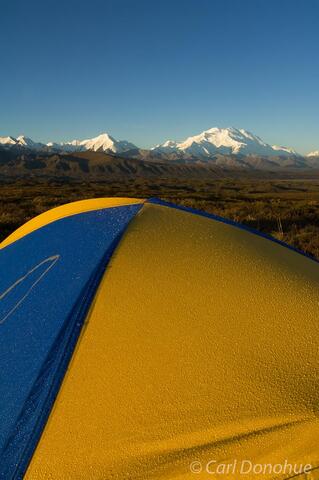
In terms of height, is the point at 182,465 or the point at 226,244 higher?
the point at 226,244

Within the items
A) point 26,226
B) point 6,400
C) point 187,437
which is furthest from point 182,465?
point 26,226

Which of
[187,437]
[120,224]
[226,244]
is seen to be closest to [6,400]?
[187,437]

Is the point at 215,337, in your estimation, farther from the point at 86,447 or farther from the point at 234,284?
the point at 86,447

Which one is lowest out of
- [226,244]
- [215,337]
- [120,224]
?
[215,337]

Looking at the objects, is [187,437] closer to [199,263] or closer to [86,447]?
[86,447]

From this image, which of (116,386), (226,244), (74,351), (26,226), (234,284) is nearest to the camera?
(116,386)

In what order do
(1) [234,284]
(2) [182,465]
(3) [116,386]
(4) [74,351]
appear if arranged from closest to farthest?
(2) [182,465] < (3) [116,386] < (4) [74,351] < (1) [234,284]

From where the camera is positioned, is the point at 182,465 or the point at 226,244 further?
the point at 226,244
